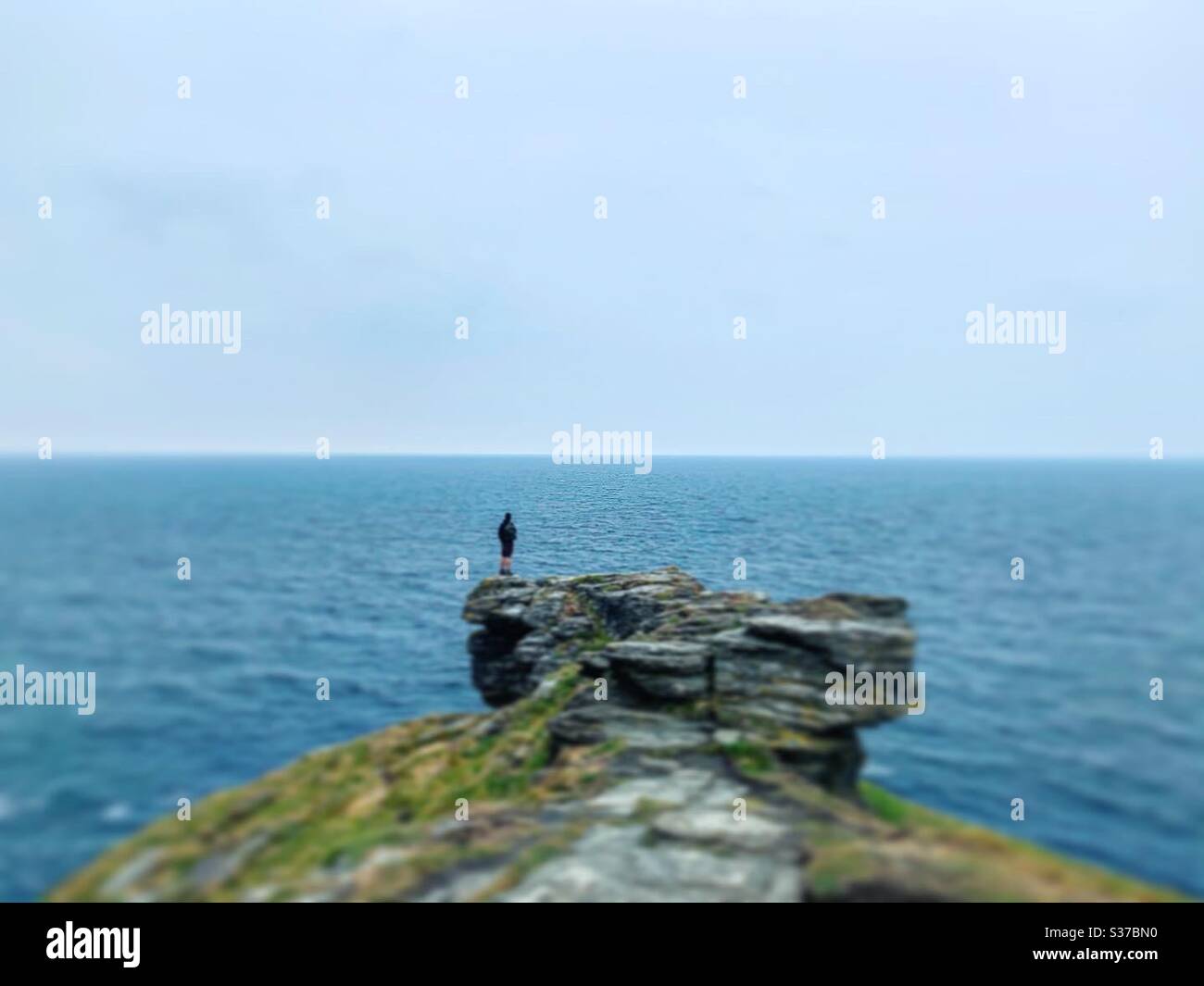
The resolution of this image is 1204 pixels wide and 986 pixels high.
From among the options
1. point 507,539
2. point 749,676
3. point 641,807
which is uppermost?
point 507,539

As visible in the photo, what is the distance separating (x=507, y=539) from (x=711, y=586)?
13.5m

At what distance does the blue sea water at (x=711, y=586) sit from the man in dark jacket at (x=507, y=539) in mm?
10191

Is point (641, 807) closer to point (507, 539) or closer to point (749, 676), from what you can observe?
point (749, 676)

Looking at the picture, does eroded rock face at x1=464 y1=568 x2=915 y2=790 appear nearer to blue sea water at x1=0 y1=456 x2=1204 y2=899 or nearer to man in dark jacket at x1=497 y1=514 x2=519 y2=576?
blue sea water at x1=0 y1=456 x2=1204 y2=899

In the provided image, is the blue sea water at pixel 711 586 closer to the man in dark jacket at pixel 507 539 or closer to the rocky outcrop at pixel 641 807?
the rocky outcrop at pixel 641 807

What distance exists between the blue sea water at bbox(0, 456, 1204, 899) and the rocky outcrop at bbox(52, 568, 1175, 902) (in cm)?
384

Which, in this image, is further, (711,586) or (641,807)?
(711,586)

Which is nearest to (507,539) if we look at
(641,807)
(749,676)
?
(749,676)

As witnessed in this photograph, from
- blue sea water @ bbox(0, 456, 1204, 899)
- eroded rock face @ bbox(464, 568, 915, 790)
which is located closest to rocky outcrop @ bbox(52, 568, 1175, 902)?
eroded rock face @ bbox(464, 568, 915, 790)

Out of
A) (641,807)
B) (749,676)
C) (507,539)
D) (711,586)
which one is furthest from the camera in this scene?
(711,586)

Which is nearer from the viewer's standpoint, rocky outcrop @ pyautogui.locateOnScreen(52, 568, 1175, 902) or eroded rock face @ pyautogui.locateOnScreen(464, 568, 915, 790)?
rocky outcrop @ pyautogui.locateOnScreen(52, 568, 1175, 902)

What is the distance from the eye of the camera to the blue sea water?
15656 millimetres

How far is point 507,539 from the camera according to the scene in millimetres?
31422
